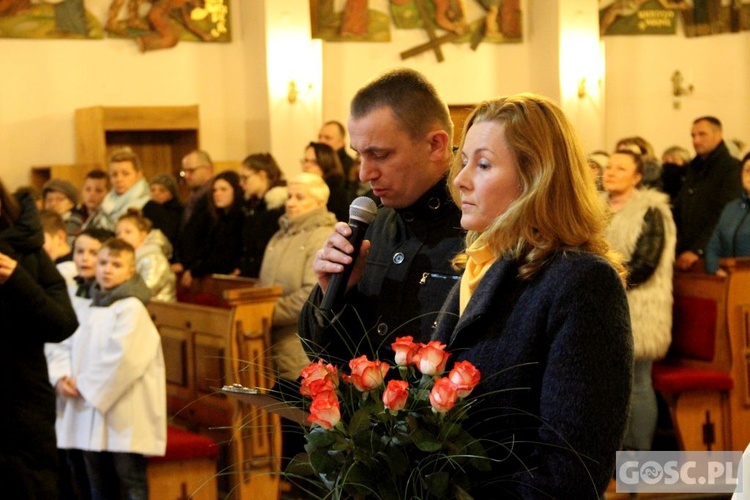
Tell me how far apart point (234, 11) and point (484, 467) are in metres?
11.9

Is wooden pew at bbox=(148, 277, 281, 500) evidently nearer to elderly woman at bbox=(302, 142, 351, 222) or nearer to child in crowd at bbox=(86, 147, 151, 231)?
elderly woman at bbox=(302, 142, 351, 222)

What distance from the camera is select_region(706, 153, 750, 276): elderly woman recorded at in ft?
23.0

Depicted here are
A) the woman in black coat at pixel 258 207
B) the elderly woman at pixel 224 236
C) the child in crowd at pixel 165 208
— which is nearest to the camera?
the woman in black coat at pixel 258 207

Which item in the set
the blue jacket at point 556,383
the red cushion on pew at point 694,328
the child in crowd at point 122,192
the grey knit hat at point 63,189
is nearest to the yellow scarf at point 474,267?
the blue jacket at point 556,383

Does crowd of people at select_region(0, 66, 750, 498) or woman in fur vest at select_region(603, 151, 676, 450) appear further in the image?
woman in fur vest at select_region(603, 151, 676, 450)

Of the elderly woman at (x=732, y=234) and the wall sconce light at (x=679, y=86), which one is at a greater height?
the wall sconce light at (x=679, y=86)

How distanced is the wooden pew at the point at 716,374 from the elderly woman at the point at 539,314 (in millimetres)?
4435

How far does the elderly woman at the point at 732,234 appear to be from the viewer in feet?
23.0

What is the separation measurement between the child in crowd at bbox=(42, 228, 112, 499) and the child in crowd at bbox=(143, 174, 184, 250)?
2535 mm

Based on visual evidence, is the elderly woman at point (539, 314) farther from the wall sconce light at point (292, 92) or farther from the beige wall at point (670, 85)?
the beige wall at point (670, 85)

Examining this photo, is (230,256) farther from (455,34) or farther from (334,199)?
(455,34)

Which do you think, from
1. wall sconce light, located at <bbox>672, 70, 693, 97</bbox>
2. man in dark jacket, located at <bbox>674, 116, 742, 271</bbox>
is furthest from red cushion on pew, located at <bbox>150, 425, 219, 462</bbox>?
wall sconce light, located at <bbox>672, 70, 693, 97</bbox>

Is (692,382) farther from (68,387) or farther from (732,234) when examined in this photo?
(68,387)

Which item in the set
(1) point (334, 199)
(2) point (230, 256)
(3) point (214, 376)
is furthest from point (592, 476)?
(2) point (230, 256)
